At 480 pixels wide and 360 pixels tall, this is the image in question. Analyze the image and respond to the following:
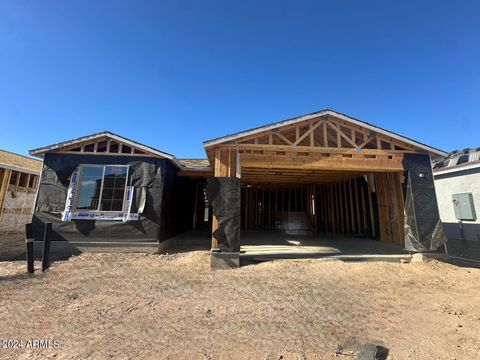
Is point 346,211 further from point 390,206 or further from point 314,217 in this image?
point 390,206

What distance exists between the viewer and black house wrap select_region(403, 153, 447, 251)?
7855 millimetres

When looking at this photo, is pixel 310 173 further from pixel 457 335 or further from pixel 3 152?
pixel 3 152

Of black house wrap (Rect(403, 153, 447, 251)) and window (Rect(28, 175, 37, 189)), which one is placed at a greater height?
window (Rect(28, 175, 37, 189))

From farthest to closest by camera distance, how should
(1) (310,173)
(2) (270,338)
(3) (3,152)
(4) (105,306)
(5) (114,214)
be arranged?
(3) (3,152) → (1) (310,173) → (5) (114,214) → (4) (105,306) → (2) (270,338)

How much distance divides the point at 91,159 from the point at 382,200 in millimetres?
11493

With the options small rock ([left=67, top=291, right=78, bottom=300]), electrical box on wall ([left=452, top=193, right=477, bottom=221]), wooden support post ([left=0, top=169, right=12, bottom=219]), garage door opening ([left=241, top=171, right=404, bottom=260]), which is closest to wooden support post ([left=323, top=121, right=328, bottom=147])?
garage door opening ([left=241, top=171, right=404, bottom=260])

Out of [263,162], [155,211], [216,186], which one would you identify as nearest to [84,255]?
[155,211]

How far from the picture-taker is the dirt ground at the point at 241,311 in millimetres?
3270

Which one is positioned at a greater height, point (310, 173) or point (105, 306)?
point (310, 173)

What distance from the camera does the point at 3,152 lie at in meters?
14.4

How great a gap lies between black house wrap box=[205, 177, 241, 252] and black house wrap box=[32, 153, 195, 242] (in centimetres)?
259

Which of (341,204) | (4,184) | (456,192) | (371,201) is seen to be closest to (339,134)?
(371,201)

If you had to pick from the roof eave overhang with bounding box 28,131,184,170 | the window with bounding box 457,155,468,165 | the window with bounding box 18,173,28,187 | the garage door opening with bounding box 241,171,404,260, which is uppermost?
the window with bounding box 457,155,468,165

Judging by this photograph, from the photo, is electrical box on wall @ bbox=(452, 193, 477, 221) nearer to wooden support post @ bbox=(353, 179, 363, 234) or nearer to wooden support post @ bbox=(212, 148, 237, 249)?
wooden support post @ bbox=(353, 179, 363, 234)
